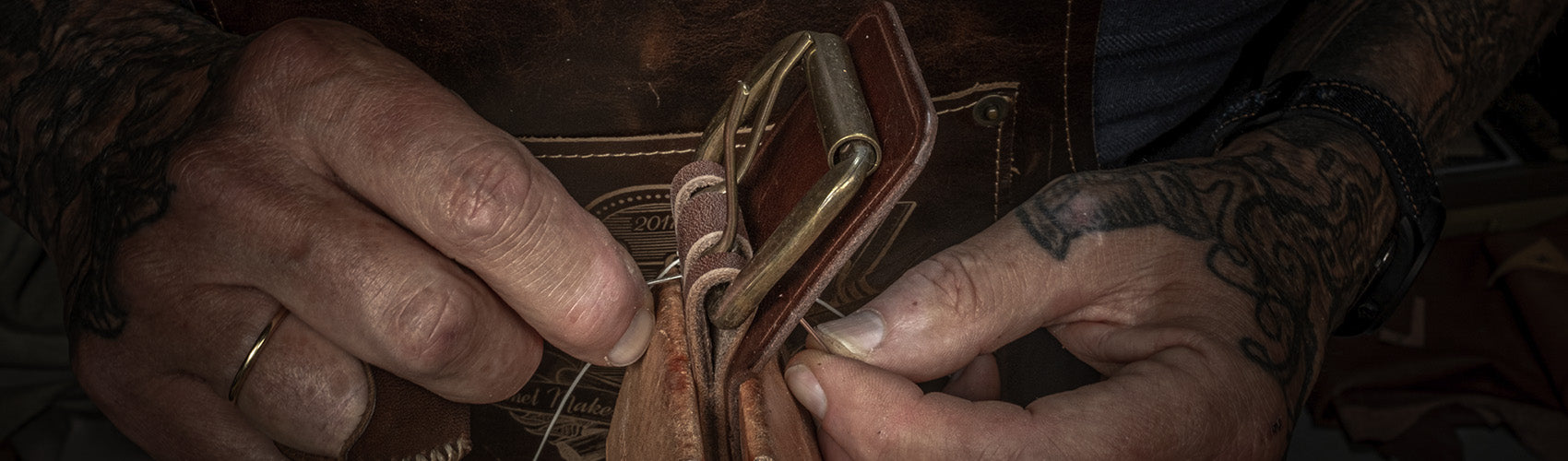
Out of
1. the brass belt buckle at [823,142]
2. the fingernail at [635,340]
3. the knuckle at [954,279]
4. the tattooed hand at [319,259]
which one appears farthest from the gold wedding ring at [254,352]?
the knuckle at [954,279]

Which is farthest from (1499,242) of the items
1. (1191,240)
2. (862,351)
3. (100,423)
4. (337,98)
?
(100,423)

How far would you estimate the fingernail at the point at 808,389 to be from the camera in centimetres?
101

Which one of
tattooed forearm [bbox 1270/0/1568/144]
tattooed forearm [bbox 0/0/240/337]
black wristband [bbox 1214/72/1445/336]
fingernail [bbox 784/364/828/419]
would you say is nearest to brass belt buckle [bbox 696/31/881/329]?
fingernail [bbox 784/364/828/419]

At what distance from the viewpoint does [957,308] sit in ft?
3.51

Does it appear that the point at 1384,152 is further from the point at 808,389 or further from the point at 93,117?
the point at 93,117

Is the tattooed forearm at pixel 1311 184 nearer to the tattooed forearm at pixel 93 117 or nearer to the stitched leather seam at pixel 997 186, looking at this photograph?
the stitched leather seam at pixel 997 186

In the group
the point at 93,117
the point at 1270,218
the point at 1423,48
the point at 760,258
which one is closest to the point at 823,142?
the point at 760,258

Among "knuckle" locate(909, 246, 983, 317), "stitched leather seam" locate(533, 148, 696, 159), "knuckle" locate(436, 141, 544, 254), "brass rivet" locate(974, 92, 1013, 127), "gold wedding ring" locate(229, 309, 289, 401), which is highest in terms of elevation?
"knuckle" locate(436, 141, 544, 254)

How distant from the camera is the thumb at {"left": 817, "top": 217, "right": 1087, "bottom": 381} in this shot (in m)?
1.06

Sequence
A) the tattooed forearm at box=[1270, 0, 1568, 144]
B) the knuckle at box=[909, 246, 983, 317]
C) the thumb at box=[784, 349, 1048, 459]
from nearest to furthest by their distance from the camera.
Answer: the thumb at box=[784, 349, 1048, 459]
the knuckle at box=[909, 246, 983, 317]
the tattooed forearm at box=[1270, 0, 1568, 144]

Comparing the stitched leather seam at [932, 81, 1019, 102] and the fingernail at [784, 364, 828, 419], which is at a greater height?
the stitched leather seam at [932, 81, 1019, 102]

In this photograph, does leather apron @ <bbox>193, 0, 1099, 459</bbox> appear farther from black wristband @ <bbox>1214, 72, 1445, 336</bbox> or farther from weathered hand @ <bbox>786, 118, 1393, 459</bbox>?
black wristband @ <bbox>1214, 72, 1445, 336</bbox>

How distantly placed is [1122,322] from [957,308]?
0.25 m

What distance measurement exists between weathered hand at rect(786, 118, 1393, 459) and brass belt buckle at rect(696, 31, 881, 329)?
0.17 meters
